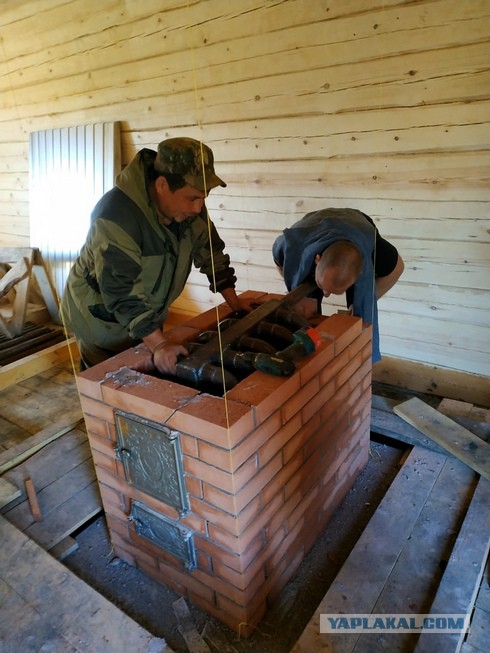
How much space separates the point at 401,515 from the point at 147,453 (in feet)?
3.21

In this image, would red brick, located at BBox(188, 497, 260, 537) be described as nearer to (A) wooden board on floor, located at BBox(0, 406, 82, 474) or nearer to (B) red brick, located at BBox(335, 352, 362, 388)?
(B) red brick, located at BBox(335, 352, 362, 388)

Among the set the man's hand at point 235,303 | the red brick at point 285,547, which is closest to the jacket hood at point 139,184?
the man's hand at point 235,303

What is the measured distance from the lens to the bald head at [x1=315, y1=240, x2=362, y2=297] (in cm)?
176

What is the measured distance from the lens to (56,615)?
1324mm

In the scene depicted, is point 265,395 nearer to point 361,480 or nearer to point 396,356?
point 361,480

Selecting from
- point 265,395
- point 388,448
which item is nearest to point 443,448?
A: point 388,448

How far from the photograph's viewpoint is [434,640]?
3.98 ft

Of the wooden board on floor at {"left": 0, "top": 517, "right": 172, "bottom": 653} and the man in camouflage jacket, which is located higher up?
the man in camouflage jacket

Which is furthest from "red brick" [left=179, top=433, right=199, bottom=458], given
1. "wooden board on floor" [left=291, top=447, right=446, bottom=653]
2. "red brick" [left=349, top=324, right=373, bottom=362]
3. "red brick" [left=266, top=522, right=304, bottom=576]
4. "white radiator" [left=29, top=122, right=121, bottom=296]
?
"white radiator" [left=29, top=122, right=121, bottom=296]

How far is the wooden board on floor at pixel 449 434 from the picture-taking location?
71.6 inches

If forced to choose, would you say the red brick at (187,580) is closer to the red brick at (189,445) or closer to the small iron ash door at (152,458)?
the small iron ash door at (152,458)

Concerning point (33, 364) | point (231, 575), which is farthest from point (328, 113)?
point (33, 364)

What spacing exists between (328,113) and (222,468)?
200cm

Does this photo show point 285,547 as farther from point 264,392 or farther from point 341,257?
point 341,257
